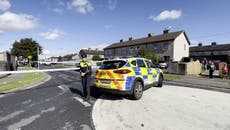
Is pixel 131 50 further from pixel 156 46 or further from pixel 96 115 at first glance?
pixel 96 115

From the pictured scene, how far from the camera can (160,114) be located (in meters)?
5.17

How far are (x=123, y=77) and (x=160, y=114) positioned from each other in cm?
198

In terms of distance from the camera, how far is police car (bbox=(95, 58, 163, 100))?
254 inches

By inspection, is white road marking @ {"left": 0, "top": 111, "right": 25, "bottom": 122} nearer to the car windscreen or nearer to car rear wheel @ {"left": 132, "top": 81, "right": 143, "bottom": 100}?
the car windscreen

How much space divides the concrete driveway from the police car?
54cm

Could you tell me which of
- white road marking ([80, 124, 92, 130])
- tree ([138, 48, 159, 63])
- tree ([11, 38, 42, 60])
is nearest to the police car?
white road marking ([80, 124, 92, 130])

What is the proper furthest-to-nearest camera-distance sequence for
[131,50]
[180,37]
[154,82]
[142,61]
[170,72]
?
1. [131,50]
2. [180,37]
3. [170,72]
4. [154,82]
5. [142,61]

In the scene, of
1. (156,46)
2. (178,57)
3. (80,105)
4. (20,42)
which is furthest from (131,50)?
(80,105)

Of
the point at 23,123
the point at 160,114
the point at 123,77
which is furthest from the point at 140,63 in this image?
the point at 23,123

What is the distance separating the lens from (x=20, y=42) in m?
48.3

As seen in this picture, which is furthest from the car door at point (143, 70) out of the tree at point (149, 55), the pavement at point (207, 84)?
the tree at point (149, 55)

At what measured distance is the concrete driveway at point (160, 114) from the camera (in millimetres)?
4293

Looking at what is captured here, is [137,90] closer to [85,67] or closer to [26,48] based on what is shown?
[85,67]

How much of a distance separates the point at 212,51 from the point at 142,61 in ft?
149
